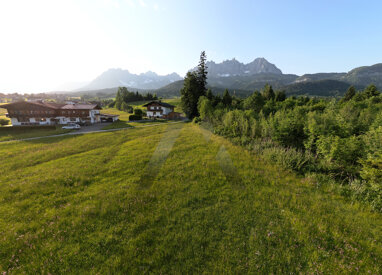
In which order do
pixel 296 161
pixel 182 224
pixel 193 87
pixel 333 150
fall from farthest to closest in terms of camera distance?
pixel 193 87, pixel 296 161, pixel 333 150, pixel 182 224

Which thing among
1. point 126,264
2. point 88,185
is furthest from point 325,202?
point 88,185

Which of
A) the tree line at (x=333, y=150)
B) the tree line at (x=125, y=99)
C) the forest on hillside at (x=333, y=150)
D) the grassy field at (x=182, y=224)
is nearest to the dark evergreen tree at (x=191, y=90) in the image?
the tree line at (x=333, y=150)

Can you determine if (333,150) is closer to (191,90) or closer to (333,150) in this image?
(333,150)

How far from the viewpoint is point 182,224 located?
6309 mm

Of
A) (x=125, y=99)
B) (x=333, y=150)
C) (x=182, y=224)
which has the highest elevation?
(x=125, y=99)

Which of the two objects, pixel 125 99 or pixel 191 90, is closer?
pixel 191 90

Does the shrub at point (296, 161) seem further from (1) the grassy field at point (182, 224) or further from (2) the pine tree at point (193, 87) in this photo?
(2) the pine tree at point (193, 87)

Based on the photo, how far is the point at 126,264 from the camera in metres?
4.61

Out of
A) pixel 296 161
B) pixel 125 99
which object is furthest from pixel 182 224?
pixel 125 99

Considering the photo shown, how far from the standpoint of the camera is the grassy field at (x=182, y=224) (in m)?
4.71

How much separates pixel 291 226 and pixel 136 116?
62.6m

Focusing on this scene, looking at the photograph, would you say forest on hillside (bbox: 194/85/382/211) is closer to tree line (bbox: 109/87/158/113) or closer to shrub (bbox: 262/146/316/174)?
shrub (bbox: 262/146/316/174)

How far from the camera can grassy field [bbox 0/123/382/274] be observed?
4.71 meters

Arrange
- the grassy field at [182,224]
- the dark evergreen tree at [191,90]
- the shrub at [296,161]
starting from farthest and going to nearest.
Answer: the dark evergreen tree at [191,90] → the shrub at [296,161] → the grassy field at [182,224]
